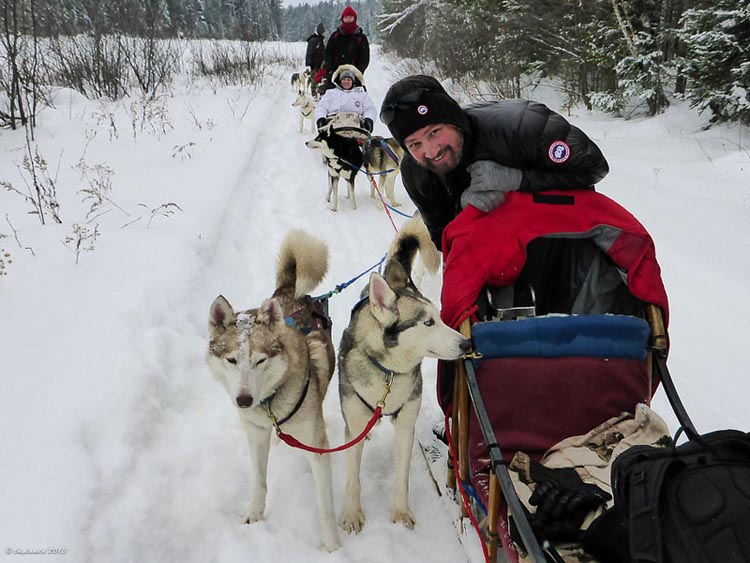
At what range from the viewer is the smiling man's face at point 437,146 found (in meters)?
2.06

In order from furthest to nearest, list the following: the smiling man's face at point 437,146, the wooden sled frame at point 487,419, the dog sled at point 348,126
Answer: the dog sled at point 348,126 < the smiling man's face at point 437,146 < the wooden sled frame at point 487,419

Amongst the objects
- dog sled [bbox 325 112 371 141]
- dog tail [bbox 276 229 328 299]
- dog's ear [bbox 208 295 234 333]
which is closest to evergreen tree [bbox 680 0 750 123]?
dog sled [bbox 325 112 371 141]

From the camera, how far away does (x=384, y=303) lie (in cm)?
197

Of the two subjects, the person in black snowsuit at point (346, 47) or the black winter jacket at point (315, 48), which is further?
the black winter jacket at point (315, 48)

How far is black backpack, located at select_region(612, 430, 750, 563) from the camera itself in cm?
87

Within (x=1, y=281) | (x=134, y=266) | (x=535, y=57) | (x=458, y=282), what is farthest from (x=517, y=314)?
(x=535, y=57)

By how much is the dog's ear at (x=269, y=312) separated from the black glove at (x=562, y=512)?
119 cm

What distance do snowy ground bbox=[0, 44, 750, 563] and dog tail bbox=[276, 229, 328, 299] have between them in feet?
2.73

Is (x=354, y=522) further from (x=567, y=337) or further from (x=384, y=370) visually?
(x=567, y=337)

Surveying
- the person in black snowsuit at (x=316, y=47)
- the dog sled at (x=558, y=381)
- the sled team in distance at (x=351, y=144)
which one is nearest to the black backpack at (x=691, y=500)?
the dog sled at (x=558, y=381)

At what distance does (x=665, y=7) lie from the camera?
674 cm

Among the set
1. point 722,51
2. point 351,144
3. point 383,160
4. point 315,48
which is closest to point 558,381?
point 383,160

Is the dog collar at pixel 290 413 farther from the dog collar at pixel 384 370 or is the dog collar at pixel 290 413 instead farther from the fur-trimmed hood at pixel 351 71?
the fur-trimmed hood at pixel 351 71

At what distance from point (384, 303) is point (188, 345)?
65.9 inches
